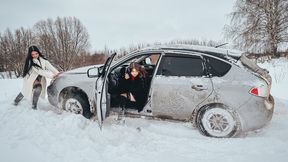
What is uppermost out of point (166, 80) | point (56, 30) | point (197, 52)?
point (56, 30)

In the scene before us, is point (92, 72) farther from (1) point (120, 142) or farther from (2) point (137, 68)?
(1) point (120, 142)

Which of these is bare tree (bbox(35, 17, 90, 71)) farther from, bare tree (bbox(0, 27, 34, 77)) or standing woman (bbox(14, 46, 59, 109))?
standing woman (bbox(14, 46, 59, 109))

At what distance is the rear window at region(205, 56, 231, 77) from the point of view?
5.17 m

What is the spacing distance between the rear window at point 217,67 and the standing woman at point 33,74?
3.79 meters

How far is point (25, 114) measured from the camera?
226 inches

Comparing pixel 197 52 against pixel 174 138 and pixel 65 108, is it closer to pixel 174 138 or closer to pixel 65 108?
pixel 174 138

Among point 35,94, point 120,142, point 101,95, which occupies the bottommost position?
point 120,142

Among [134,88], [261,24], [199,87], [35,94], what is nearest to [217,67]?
[199,87]

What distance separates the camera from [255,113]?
4.93m

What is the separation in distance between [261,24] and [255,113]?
89.0 feet

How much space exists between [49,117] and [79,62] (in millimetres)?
52854

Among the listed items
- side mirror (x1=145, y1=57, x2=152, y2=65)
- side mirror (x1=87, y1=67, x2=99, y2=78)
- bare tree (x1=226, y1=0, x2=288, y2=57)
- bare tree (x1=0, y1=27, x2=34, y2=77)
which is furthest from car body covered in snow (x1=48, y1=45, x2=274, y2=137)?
bare tree (x1=0, y1=27, x2=34, y2=77)

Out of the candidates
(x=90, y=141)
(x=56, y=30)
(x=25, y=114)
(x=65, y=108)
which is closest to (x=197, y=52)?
(x=90, y=141)

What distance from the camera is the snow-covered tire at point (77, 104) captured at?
19.6ft
